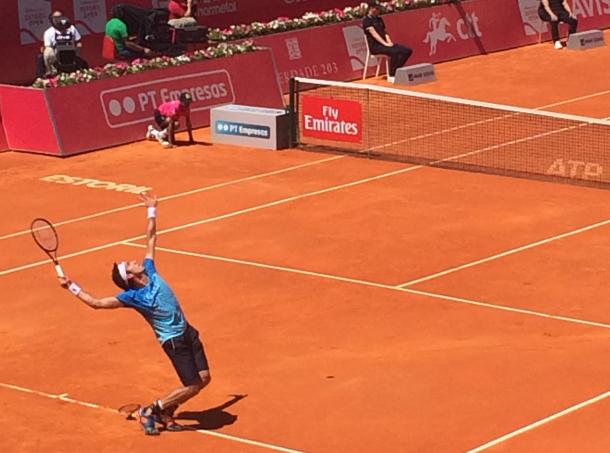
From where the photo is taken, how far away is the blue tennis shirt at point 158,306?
1628cm

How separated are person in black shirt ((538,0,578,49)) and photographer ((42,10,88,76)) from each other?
1417 cm

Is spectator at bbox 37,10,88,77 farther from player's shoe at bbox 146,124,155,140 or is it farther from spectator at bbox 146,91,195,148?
spectator at bbox 146,91,195,148

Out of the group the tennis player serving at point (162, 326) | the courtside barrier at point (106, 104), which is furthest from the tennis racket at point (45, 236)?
the courtside barrier at point (106, 104)

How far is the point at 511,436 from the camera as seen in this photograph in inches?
635

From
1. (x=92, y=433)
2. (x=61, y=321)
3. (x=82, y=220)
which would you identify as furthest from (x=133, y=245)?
(x=92, y=433)

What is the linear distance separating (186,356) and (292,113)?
51.6 feet

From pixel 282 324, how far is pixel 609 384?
14.9 feet

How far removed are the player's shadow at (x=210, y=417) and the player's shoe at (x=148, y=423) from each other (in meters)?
0.42

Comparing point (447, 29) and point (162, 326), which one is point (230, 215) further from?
point (447, 29)

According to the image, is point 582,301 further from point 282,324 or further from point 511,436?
point 511,436

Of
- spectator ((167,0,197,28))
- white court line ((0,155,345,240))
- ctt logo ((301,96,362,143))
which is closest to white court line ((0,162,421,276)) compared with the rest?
white court line ((0,155,345,240))

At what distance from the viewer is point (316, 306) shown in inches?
833

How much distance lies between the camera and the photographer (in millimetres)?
34688

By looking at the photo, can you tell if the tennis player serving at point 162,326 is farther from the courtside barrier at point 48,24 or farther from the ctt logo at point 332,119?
the courtside barrier at point 48,24
